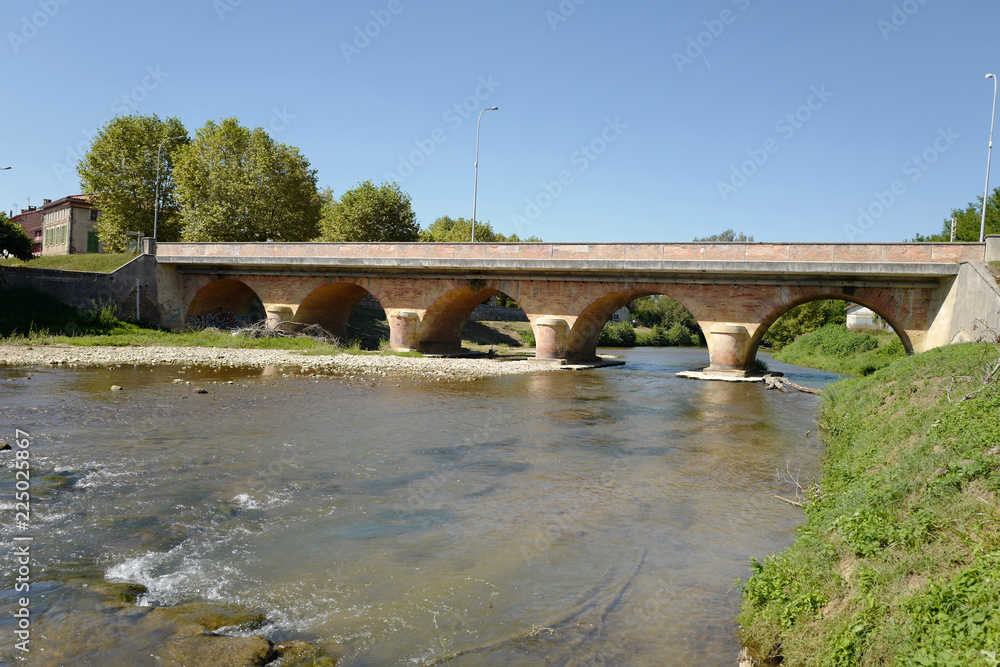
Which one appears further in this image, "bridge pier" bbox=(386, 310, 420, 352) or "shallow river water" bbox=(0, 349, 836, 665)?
"bridge pier" bbox=(386, 310, 420, 352)

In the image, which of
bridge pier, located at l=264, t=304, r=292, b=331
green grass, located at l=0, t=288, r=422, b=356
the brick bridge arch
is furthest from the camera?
bridge pier, located at l=264, t=304, r=292, b=331

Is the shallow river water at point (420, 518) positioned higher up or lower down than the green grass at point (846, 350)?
lower down

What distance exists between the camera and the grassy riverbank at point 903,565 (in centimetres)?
399

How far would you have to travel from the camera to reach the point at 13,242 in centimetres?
3816

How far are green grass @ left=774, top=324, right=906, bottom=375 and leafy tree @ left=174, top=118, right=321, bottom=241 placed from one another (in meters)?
33.0

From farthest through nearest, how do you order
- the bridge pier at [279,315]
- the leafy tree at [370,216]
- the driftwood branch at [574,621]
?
the leafy tree at [370,216]
the bridge pier at [279,315]
the driftwood branch at [574,621]

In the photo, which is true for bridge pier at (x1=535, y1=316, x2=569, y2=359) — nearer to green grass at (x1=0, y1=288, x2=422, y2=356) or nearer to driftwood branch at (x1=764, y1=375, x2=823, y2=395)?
green grass at (x1=0, y1=288, x2=422, y2=356)

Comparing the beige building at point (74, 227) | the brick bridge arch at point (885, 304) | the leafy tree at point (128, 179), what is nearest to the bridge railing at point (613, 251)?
the brick bridge arch at point (885, 304)

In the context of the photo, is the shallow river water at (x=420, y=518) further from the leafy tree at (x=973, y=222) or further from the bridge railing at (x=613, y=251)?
the leafy tree at (x=973, y=222)

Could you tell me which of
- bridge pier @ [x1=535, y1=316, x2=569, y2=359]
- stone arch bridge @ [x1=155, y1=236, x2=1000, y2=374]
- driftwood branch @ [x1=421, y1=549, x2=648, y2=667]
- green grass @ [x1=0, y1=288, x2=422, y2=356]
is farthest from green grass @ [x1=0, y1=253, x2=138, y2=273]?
driftwood branch @ [x1=421, y1=549, x2=648, y2=667]

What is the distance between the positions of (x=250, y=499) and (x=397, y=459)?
9.43ft

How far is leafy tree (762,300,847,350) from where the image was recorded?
165 feet

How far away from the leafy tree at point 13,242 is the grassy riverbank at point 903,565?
140 feet

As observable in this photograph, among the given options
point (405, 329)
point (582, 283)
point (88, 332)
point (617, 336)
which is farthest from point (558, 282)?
point (617, 336)
